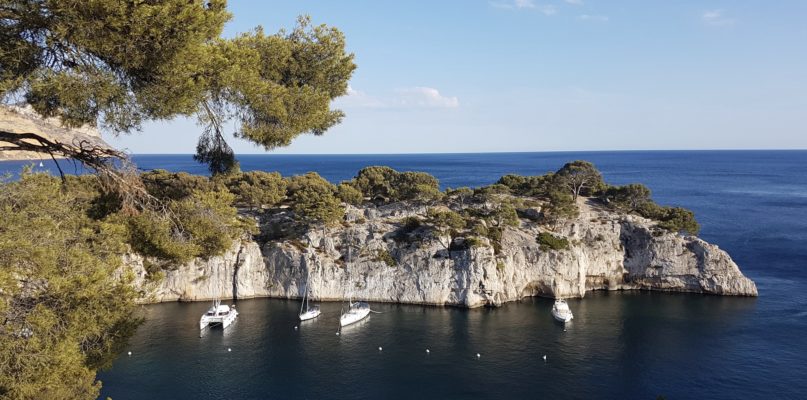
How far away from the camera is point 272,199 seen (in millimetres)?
56219

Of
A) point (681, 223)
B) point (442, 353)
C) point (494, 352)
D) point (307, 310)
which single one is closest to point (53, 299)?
point (442, 353)

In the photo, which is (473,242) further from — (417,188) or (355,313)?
(355,313)

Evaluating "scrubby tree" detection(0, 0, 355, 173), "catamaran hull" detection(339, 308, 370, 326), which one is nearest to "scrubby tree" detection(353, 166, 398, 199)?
"catamaran hull" detection(339, 308, 370, 326)

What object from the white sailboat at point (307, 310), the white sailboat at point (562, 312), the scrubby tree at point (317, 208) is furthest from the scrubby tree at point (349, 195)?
the white sailboat at point (562, 312)

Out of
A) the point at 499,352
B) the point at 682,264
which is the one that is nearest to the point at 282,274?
the point at 499,352

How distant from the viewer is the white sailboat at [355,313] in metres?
42.4

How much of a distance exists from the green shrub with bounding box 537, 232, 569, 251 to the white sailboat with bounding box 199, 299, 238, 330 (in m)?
32.8

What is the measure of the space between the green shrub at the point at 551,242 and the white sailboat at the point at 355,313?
20.5 meters

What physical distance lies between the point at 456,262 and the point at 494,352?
13119 millimetres

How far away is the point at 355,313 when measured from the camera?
1708 inches

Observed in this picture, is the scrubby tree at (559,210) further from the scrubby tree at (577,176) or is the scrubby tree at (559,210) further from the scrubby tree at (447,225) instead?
the scrubby tree at (447,225)

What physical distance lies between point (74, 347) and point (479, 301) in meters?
42.0

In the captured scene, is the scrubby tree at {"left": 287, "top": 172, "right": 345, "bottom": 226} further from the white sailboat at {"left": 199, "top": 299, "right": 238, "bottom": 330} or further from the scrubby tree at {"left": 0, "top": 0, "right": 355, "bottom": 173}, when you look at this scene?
the scrubby tree at {"left": 0, "top": 0, "right": 355, "bottom": 173}

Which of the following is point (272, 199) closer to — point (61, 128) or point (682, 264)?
point (61, 128)
